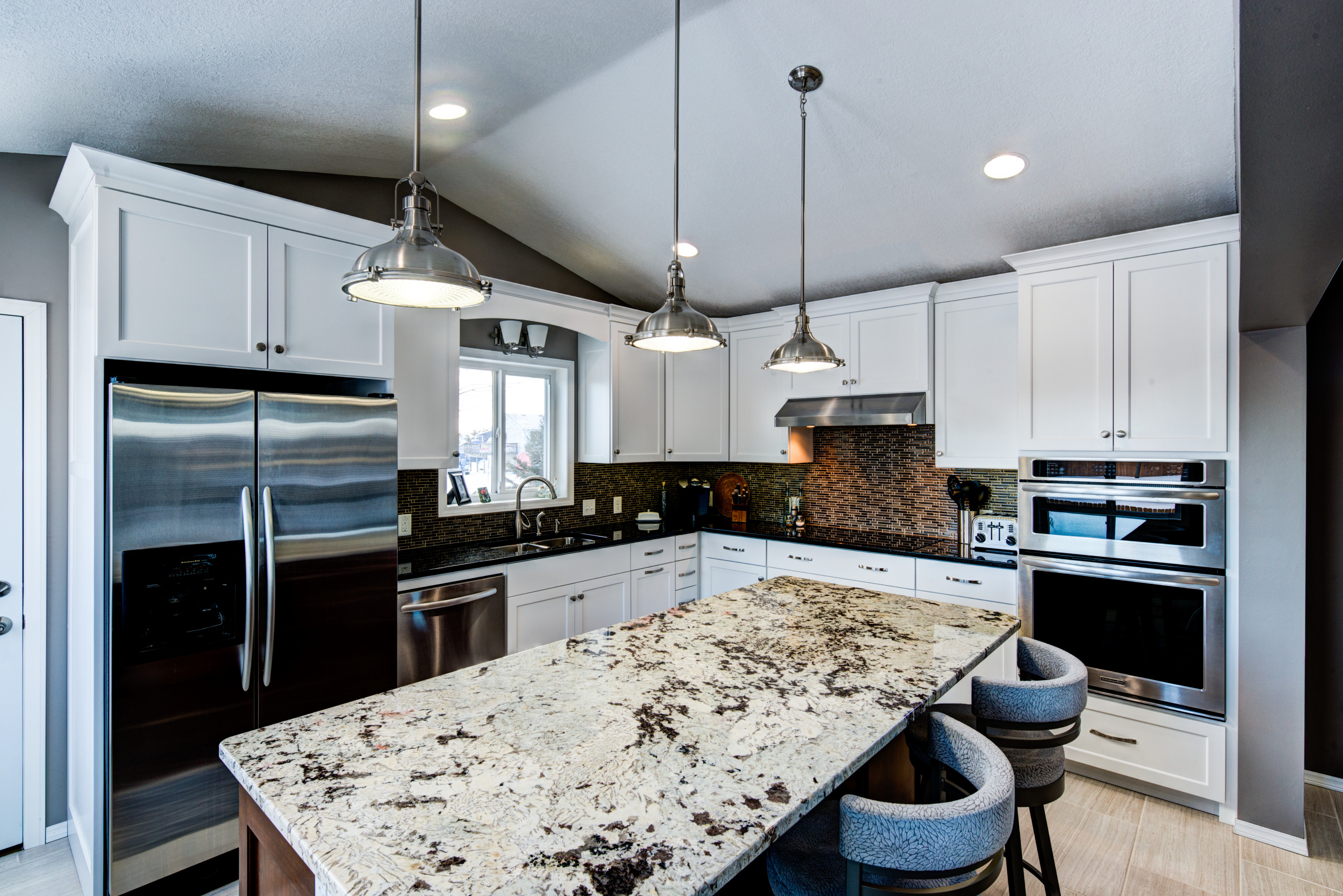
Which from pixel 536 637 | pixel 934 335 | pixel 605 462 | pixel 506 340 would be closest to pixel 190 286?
pixel 506 340

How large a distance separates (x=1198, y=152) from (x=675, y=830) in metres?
2.96

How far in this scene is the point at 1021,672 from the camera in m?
1.93

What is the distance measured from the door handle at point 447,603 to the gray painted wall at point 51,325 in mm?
1262

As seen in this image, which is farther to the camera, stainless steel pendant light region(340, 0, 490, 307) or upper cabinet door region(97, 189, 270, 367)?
upper cabinet door region(97, 189, 270, 367)

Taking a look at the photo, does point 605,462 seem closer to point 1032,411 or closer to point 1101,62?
point 1032,411

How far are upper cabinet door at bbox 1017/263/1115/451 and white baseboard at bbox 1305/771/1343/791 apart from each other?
1.81 metres

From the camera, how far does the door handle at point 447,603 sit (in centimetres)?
276

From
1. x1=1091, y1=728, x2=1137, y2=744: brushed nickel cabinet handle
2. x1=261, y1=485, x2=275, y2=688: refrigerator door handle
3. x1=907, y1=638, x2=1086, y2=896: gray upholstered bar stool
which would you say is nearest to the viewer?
x1=907, y1=638, x2=1086, y2=896: gray upholstered bar stool

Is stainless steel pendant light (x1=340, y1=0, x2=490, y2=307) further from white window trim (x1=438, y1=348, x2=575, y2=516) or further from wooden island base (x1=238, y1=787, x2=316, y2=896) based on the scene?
white window trim (x1=438, y1=348, x2=575, y2=516)

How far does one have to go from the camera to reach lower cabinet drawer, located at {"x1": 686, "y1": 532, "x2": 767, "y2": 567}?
161 inches

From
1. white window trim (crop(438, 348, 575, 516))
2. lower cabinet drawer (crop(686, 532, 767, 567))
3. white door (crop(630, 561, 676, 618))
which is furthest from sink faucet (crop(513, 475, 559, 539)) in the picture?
lower cabinet drawer (crop(686, 532, 767, 567))

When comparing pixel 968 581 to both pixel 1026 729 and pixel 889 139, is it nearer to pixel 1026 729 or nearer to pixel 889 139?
pixel 1026 729

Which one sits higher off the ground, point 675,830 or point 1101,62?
point 1101,62

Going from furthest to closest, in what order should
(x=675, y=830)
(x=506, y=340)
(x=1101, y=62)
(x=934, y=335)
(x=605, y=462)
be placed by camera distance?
(x=605, y=462), (x=506, y=340), (x=934, y=335), (x=1101, y=62), (x=675, y=830)
